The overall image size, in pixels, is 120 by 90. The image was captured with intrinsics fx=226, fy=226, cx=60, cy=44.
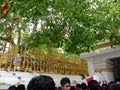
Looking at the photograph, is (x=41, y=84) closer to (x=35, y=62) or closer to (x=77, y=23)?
(x=35, y=62)

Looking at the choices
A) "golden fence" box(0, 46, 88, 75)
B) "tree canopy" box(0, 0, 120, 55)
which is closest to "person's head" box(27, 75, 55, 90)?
"golden fence" box(0, 46, 88, 75)

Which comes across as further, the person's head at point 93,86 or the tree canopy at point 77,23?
the tree canopy at point 77,23

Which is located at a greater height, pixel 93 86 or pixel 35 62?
pixel 35 62

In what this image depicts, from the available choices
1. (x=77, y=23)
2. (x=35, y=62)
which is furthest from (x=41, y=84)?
(x=77, y=23)

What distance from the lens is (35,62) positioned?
6.96 m

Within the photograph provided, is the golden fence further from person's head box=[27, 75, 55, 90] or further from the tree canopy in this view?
person's head box=[27, 75, 55, 90]

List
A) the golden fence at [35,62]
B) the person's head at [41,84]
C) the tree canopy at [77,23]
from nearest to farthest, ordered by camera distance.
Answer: the person's head at [41,84], the golden fence at [35,62], the tree canopy at [77,23]

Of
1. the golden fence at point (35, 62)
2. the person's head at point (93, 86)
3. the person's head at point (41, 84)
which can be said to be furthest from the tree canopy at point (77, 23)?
the person's head at point (41, 84)

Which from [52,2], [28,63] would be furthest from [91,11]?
[28,63]

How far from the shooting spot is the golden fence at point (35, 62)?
637 cm

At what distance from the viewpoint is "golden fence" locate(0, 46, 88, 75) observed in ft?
20.9

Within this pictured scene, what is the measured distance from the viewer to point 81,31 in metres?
7.39

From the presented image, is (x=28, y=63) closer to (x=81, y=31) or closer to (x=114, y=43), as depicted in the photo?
(x=81, y=31)

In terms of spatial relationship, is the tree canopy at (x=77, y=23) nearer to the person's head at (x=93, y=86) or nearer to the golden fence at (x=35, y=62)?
the golden fence at (x=35, y=62)
